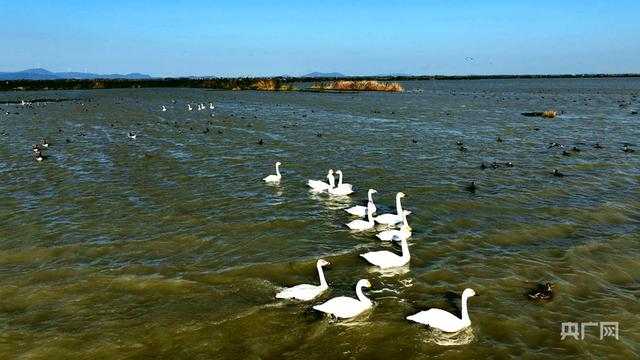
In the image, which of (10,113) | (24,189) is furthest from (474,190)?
(10,113)

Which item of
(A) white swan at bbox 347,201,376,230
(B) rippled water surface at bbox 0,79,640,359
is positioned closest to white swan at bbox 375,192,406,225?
(A) white swan at bbox 347,201,376,230

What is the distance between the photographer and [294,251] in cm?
1363

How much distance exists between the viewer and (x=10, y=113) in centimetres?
5094

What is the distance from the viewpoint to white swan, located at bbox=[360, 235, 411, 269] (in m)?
12.4

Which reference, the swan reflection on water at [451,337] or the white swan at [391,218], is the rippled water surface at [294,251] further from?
the white swan at [391,218]

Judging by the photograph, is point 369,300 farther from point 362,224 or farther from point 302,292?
point 362,224

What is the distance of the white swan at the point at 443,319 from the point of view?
956 cm

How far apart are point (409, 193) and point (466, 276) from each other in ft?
25.2

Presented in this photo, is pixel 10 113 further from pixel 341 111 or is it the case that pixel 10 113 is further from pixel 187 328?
pixel 187 328

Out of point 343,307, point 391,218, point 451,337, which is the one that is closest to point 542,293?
point 451,337

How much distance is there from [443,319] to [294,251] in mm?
5216

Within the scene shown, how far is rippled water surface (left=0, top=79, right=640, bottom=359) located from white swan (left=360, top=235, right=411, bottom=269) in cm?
25

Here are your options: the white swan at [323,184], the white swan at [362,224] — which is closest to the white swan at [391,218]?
the white swan at [362,224]

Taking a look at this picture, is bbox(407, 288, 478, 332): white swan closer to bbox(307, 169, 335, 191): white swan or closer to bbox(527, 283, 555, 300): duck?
bbox(527, 283, 555, 300): duck
